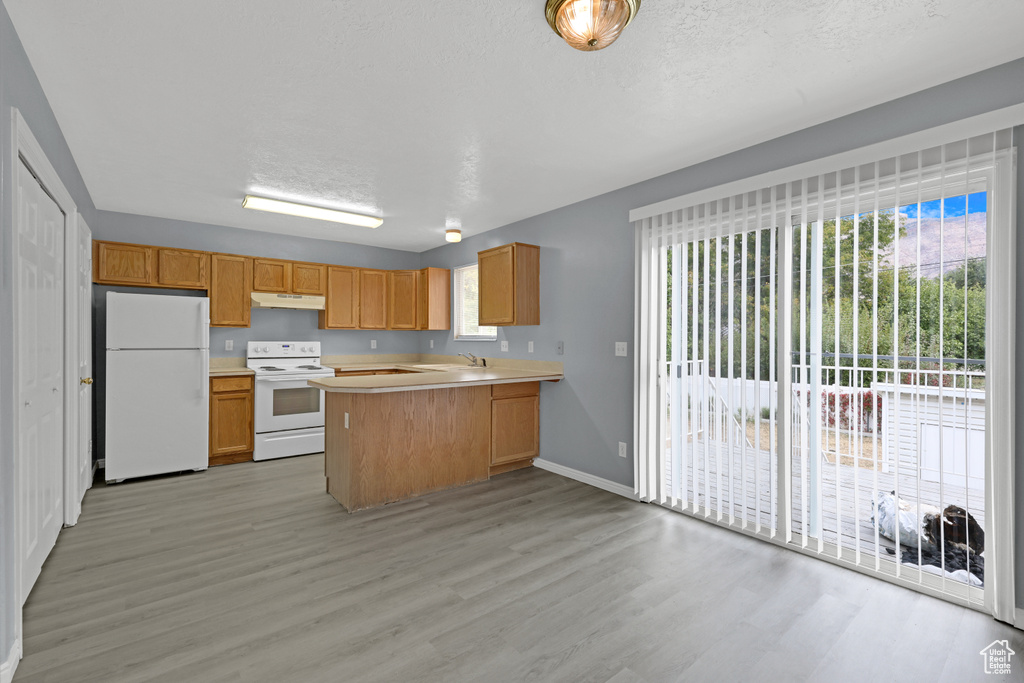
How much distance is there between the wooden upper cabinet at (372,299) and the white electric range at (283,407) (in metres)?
0.88

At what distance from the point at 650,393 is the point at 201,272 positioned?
14.7 feet

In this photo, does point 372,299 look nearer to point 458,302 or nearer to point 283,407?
point 458,302

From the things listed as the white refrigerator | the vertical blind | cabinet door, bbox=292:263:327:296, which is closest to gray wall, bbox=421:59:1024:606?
the vertical blind

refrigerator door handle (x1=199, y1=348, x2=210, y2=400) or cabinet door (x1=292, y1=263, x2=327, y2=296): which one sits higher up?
cabinet door (x1=292, y1=263, x2=327, y2=296)

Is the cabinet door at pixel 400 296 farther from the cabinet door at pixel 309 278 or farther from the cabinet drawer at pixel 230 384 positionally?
the cabinet drawer at pixel 230 384

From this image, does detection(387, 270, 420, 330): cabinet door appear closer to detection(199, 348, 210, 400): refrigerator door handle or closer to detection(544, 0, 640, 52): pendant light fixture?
detection(199, 348, 210, 400): refrigerator door handle

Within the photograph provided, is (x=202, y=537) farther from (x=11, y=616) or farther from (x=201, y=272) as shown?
(x=201, y=272)

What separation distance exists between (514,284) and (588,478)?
1855 mm

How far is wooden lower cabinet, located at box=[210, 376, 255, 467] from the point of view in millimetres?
4574

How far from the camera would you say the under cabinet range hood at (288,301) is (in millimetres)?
5000

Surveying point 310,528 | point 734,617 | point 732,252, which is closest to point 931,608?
point 734,617

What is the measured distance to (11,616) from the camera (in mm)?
1732

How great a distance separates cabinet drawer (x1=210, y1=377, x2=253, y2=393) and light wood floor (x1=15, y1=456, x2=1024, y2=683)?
58.0 inches

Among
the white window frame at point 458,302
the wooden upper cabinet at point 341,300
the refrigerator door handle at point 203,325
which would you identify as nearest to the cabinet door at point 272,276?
the wooden upper cabinet at point 341,300
